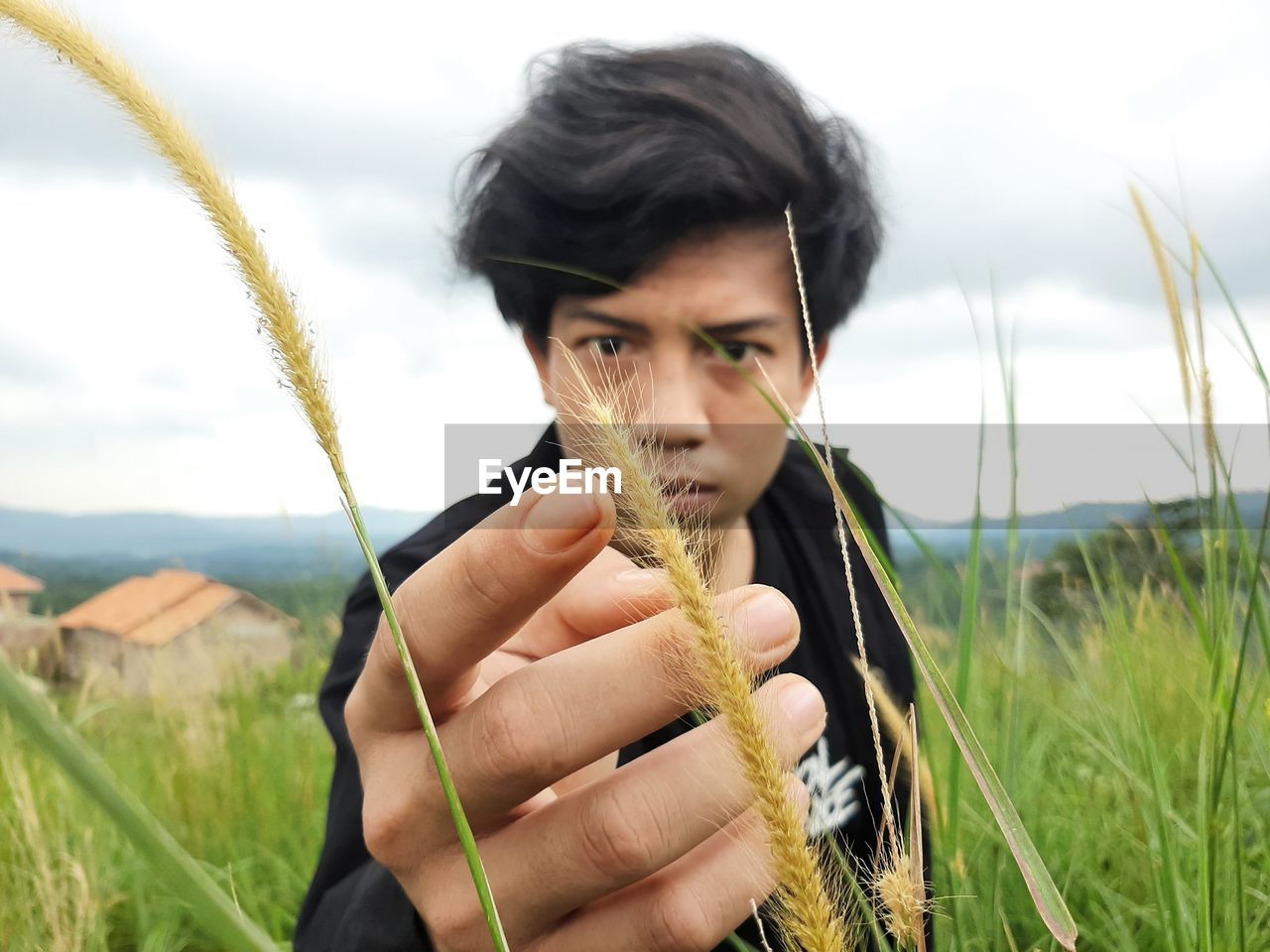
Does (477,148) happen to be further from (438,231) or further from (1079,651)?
(1079,651)

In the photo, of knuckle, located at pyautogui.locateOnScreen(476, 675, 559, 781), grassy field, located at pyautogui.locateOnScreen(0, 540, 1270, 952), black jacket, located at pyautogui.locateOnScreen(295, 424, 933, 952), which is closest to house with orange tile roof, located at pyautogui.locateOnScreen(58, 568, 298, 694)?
grassy field, located at pyautogui.locateOnScreen(0, 540, 1270, 952)

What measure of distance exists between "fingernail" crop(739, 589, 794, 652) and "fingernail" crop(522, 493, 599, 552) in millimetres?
144

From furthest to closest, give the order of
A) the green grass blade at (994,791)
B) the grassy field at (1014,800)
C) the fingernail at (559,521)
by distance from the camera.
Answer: the grassy field at (1014,800)
the fingernail at (559,521)
the green grass blade at (994,791)

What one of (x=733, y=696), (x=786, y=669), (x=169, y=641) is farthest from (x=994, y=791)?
(x=169, y=641)

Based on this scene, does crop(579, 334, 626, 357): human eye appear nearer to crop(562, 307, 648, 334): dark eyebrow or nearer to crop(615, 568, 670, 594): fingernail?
crop(562, 307, 648, 334): dark eyebrow

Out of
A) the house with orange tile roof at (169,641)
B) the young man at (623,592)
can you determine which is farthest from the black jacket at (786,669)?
the house with orange tile roof at (169,641)

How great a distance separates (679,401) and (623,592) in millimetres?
786

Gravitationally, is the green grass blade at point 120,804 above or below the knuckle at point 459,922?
above

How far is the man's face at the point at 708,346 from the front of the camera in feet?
4.95

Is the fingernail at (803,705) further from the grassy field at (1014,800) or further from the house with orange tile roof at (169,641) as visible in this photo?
the house with orange tile roof at (169,641)

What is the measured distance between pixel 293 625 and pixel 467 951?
84.4 inches

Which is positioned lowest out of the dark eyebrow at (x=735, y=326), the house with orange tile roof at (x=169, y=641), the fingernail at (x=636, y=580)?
the house with orange tile roof at (x=169, y=641)

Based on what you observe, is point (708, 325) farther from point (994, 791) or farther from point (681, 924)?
point (994, 791)

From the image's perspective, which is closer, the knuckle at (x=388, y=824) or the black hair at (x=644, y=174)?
the knuckle at (x=388, y=824)
